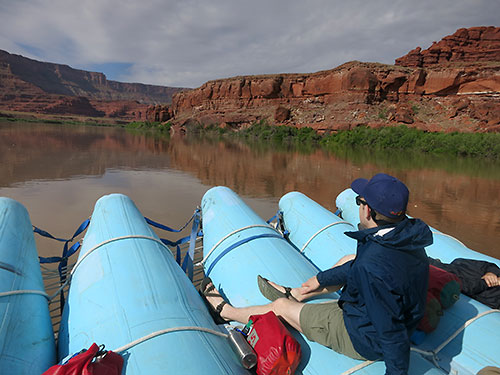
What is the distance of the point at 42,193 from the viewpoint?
24.5 ft

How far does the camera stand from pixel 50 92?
14312 cm

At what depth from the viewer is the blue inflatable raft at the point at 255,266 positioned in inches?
73.2

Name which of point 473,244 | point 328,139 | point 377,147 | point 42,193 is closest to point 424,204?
point 473,244

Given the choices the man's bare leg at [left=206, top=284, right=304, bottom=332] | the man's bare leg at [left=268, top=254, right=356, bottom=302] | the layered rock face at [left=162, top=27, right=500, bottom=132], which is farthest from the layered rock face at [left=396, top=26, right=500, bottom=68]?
the man's bare leg at [left=206, top=284, right=304, bottom=332]

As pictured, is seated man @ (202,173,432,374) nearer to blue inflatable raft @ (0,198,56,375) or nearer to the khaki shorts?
the khaki shorts

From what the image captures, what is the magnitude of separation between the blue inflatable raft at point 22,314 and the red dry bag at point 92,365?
0.41 metres

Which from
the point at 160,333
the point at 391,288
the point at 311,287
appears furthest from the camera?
the point at 311,287

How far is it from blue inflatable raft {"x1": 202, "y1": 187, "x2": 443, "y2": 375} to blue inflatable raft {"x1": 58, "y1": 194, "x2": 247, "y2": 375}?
1.79ft

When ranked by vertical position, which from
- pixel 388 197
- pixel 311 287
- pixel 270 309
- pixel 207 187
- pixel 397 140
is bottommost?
pixel 207 187

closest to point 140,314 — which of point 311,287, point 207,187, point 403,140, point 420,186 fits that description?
point 311,287

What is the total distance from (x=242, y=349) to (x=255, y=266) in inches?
41.0

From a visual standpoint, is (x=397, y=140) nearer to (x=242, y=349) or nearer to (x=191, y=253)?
(x=191, y=253)

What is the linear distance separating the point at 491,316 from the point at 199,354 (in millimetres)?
2343

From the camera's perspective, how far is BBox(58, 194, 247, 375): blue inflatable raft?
1582mm
